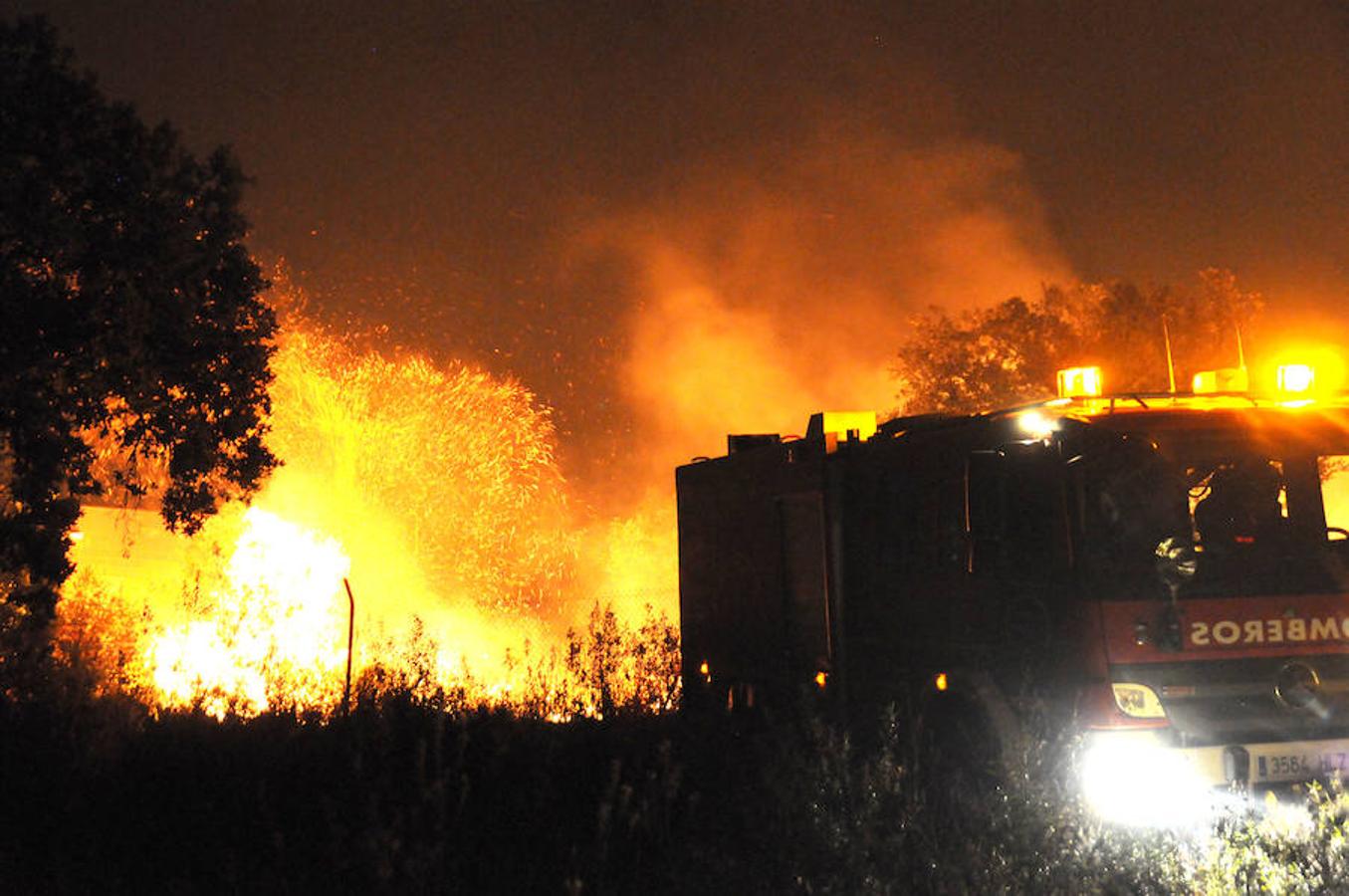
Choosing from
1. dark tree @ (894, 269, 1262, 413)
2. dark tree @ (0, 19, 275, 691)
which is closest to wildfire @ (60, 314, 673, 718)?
dark tree @ (0, 19, 275, 691)

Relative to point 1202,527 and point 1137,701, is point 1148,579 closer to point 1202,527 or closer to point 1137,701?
point 1202,527

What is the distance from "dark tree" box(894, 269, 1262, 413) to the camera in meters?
45.9

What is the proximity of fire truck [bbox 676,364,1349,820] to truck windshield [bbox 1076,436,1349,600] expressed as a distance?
0.01 m

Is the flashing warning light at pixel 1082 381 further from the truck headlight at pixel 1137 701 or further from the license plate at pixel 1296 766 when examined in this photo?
the license plate at pixel 1296 766

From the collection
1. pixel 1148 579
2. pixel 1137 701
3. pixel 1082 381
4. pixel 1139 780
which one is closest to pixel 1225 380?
pixel 1082 381

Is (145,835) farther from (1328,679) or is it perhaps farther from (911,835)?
(1328,679)

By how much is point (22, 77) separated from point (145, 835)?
15513mm

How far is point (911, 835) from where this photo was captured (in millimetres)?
7281

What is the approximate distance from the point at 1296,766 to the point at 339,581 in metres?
32.6

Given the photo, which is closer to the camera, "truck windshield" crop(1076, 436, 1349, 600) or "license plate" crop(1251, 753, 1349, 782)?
"license plate" crop(1251, 753, 1349, 782)

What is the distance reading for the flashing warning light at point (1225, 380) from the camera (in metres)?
9.21

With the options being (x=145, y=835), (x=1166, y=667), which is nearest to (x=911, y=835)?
(x=1166, y=667)

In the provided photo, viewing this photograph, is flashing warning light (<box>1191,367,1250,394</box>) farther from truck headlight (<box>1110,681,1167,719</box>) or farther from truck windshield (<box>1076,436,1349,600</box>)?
truck headlight (<box>1110,681,1167,719</box>)

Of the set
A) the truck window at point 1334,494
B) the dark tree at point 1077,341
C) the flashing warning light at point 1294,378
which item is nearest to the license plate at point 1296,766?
the truck window at point 1334,494
